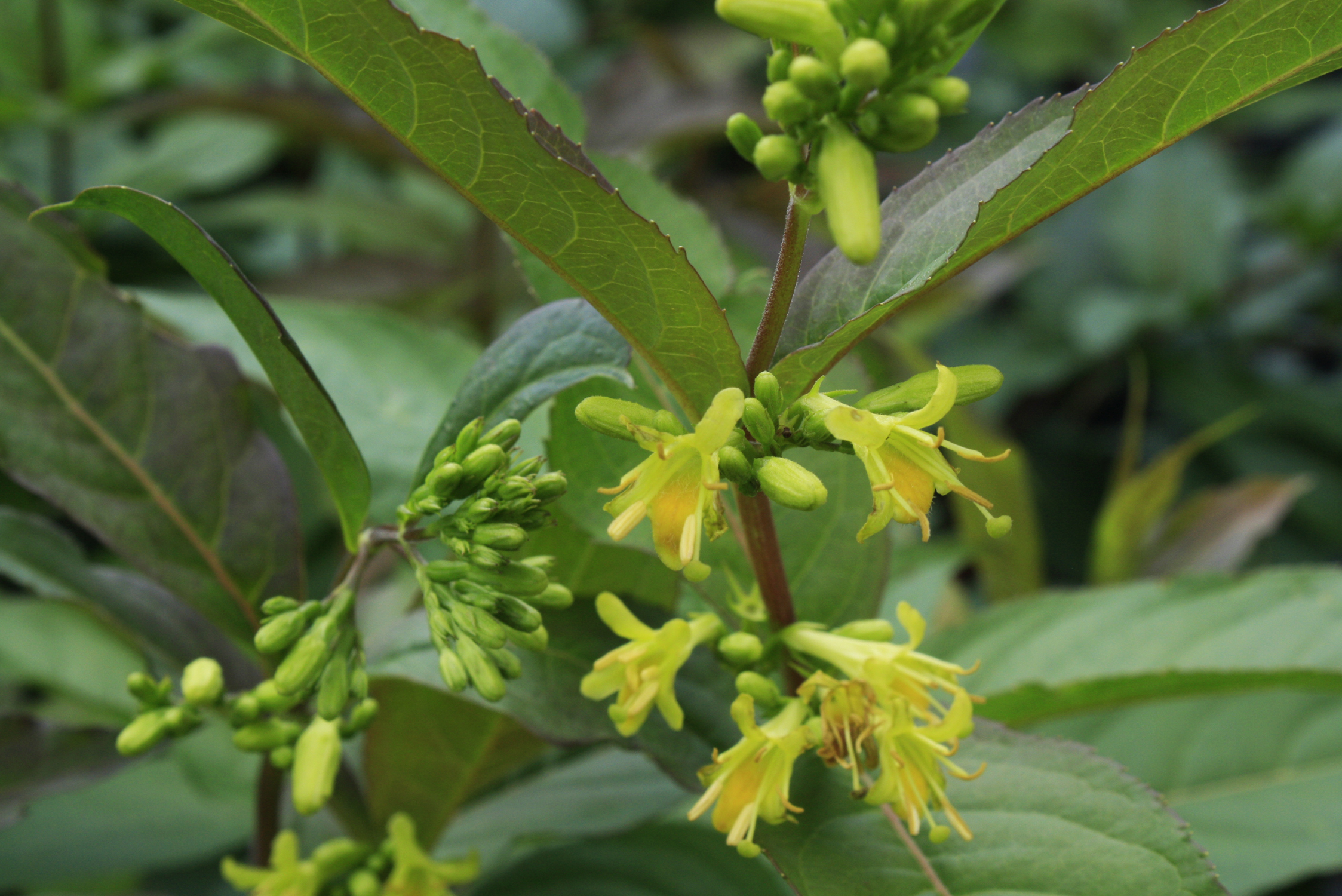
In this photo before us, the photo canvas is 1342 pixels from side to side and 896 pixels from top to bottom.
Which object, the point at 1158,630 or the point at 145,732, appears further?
the point at 1158,630

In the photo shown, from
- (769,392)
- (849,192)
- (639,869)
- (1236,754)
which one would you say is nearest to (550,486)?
(769,392)

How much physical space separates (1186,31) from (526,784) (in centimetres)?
94

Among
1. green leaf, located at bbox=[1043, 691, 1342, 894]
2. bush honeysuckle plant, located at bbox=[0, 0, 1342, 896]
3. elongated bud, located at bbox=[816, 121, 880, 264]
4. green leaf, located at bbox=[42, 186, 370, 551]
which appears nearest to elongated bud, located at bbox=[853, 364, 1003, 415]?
bush honeysuckle plant, located at bbox=[0, 0, 1342, 896]

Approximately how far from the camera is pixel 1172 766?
131cm

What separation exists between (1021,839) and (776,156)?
49 cm

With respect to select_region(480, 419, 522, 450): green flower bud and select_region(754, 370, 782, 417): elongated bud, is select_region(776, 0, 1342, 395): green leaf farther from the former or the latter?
select_region(480, 419, 522, 450): green flower bud

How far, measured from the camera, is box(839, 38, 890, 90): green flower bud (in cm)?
53

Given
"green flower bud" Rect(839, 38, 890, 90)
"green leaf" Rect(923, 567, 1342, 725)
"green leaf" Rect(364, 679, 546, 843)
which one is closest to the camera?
"green flower bud" Rect(839, 38, 890, 90)

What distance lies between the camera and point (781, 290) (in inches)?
24.8

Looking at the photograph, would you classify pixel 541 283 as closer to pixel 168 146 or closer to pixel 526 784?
pixel 526 784

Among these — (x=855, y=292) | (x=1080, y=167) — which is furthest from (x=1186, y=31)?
(x=855, y=292)

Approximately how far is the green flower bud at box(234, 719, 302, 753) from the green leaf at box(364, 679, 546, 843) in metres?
0.12

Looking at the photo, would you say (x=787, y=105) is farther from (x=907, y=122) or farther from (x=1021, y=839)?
(x=1021, y=839)

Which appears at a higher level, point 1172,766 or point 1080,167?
point 1080,167
